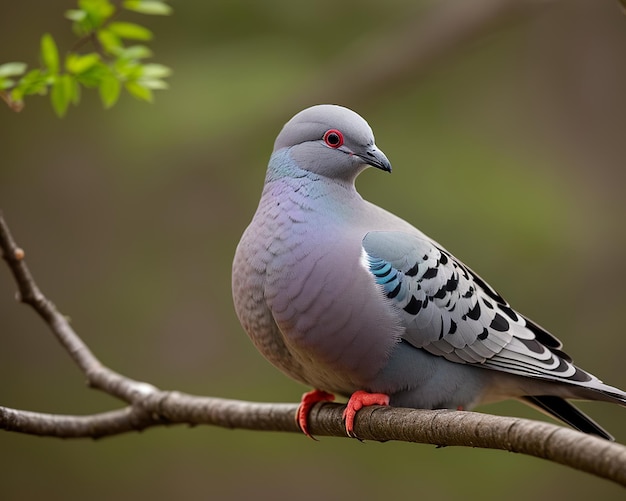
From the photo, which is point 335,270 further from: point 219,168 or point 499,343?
point 219,168

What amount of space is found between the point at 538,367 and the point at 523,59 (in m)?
4.38

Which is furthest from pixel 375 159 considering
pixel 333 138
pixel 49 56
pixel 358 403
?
pixel 49 56

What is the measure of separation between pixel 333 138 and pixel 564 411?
3.35ft

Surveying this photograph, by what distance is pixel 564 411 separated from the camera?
94.8 inches

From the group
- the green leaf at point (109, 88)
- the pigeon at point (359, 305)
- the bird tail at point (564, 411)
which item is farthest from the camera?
the bird tail at point (564, 411)

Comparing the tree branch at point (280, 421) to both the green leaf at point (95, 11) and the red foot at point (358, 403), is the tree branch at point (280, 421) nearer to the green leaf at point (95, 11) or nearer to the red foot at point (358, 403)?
the red foot at point (358, 403)

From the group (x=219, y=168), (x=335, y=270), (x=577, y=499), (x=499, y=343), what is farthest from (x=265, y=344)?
(x=577, y=499)

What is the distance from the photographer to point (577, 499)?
5.88 meters

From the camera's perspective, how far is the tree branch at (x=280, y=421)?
1.41 meters

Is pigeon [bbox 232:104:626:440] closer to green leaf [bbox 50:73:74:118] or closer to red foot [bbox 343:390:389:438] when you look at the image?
red foot [bbox 343:390:389:438]

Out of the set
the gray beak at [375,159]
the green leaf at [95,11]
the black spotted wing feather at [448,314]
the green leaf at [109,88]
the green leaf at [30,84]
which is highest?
the green leaf at [95,11]

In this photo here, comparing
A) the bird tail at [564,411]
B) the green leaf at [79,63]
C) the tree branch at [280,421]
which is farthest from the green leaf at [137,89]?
the bird tail at [564,411]

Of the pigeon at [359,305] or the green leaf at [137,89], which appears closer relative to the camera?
the pigeon at [359,305]

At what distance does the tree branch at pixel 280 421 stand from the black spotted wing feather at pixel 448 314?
0.87 ft
